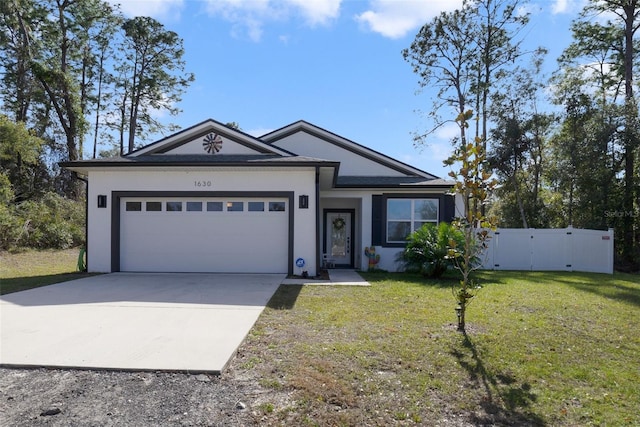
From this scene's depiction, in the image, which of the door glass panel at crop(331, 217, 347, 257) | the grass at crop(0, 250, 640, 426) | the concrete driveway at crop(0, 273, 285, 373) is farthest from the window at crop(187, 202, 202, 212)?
the door glass panel at crop(331, 217, 347, 257)

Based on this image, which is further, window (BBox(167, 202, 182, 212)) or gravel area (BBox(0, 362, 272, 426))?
window (BBox(167, 202, 182, 212))

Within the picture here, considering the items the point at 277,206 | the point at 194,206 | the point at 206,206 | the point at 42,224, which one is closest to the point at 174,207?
the point at 194,206

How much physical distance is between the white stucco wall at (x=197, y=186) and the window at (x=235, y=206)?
0.42m

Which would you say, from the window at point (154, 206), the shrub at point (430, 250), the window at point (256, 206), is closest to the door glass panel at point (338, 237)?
the shrub at point (430, 250)

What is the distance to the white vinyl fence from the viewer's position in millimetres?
14016

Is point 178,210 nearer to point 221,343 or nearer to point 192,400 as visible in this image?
point 221,343

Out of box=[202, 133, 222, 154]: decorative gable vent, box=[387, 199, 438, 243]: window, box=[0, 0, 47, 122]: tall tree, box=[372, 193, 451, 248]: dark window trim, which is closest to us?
box=[202, 133, 222, 154]: decorative gable vent

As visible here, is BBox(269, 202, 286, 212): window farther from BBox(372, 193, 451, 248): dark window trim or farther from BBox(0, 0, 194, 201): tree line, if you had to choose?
BBox(0, 0, 194, 201): tree line

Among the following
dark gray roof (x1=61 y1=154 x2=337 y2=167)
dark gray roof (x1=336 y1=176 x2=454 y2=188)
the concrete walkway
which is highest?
dark gray roof (x1=61 y1=154 x2=337 y2=167)

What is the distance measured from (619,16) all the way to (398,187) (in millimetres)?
17001

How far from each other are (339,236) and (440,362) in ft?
34.3

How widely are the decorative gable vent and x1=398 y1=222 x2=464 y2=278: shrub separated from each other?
645 centimetres

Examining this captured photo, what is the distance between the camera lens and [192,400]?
3355mm

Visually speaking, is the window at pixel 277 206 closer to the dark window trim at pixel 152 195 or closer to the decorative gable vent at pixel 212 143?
the dark window trim at pixel 152 195
